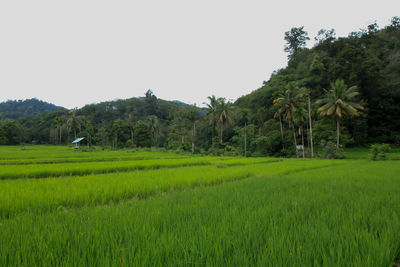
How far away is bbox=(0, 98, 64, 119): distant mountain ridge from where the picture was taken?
106 meters

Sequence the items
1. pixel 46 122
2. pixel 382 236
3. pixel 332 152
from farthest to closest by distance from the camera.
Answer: pixel 46 122
pixel 332 152
pixel 382 236

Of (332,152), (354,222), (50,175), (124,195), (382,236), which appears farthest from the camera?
(332,152)

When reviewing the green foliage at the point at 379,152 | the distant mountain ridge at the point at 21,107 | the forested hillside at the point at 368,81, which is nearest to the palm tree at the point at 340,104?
the forested hillside at the point at 368,81

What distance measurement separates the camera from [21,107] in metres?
114

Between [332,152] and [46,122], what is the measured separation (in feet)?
275

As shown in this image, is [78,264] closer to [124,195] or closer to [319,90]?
[124,195]

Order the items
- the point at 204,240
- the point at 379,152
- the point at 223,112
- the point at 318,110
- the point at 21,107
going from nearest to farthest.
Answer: the point at 204,240, the point at 379,152, the point at 318,110, the point at 223,112, the point at 21,107

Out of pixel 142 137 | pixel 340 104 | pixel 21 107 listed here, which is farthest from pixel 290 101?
pixel 21 107

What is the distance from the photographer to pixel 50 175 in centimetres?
742

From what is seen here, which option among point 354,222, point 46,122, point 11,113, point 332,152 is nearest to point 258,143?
point 332,152

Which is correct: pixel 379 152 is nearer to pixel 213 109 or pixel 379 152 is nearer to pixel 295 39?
pixel 213 109

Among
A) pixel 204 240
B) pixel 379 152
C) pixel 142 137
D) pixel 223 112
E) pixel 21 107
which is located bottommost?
pixel 379 152

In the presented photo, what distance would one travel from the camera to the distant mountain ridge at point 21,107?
10644cm

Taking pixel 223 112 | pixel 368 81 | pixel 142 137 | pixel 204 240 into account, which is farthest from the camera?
pixel 142 137
